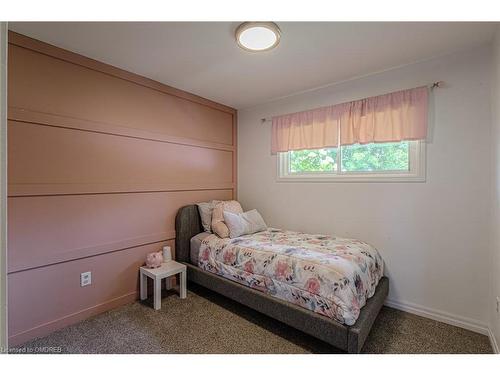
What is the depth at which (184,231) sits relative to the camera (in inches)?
107

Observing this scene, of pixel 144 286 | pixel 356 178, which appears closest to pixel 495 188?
pixel 356 178

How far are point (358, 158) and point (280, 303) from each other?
5.52 feet

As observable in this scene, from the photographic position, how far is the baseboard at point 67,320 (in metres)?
1.75

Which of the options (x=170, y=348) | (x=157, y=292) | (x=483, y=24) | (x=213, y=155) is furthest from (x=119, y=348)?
(x=483, y=24)

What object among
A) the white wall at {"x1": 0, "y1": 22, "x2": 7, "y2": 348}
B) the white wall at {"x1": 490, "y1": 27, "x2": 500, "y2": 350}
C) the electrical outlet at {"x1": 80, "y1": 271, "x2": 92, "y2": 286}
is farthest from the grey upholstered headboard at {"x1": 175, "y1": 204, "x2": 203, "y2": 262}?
the white wall at {"x1": 490, "y1": 27, "x2": 500, "y2": 350}

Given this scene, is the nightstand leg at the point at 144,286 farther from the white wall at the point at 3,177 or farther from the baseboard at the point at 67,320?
the white wall at the point at 3,177

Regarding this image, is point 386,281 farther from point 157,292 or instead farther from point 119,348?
point 119,348

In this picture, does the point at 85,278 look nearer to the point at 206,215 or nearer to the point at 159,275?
the point at 159,275

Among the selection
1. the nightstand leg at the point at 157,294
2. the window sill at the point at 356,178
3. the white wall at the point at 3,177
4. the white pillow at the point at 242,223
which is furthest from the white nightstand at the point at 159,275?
the window sill at the point at 356,178

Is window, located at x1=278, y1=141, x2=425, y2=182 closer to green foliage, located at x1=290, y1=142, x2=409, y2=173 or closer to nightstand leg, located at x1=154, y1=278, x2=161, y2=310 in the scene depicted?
green foliage, located at x1=290, y1=142, x2=409, y2=173

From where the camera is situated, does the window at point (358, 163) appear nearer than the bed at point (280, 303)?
No

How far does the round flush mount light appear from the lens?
63.8 inches

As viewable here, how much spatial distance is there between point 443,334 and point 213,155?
2923 mm

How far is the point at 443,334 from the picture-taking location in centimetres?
187
